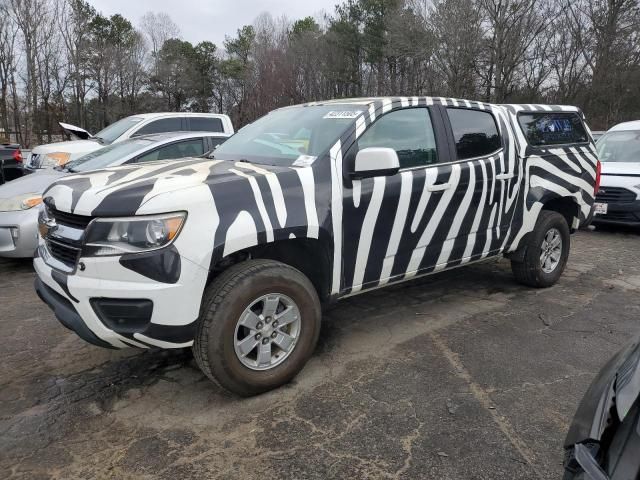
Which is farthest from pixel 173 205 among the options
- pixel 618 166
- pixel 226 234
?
pixel 618 166

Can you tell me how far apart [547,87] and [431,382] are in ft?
97.1

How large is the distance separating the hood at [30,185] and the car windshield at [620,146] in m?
8.80

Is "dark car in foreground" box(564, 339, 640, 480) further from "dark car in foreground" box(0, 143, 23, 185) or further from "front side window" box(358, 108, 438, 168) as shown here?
"dark car in foreground" box(0, 143, 23, 185)

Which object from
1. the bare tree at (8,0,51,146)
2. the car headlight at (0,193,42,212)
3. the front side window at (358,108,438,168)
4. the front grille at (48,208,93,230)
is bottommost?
the car headlight at (0,193,42,212)

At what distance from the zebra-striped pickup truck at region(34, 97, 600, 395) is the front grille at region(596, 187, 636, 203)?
4397mm

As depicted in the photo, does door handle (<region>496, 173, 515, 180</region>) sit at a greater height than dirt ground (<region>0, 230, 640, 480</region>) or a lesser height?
greater

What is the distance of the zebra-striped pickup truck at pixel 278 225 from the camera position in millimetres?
2561

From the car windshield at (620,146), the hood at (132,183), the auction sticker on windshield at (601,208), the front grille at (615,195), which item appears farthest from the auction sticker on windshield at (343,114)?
the car windshield at (620,146)

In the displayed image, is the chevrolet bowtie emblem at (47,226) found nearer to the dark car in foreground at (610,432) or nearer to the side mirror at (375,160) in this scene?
the side mirror at (375,160)

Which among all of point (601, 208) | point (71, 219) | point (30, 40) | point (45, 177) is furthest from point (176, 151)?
point (30, 40)

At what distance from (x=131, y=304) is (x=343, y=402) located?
4.41 ft

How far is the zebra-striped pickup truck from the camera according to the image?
2.56 m

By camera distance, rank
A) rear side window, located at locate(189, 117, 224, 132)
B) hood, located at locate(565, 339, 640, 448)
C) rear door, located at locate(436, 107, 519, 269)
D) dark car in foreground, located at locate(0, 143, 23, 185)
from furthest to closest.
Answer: rear side window, located at locate(189, 117, 224, 132) < dark car in foreground, located at locate(0, 143, 23, 185) < rear door, located at locate(436, 107, 519, 269) < hood, located at locate(565, 339, 640, 448)

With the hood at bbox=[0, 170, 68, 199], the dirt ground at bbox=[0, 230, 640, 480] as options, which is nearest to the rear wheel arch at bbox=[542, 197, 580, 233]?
the dirt ground at bbox=[0, 230, 640, 480]
